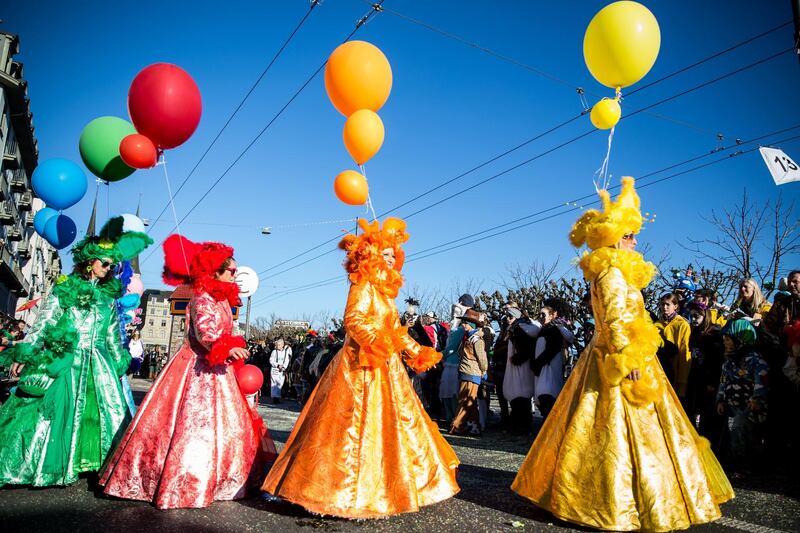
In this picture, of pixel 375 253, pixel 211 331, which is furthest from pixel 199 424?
pixel 375 253

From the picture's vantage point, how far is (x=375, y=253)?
13.7ft

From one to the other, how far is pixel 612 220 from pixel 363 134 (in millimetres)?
2881

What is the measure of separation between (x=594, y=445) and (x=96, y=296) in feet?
14.8

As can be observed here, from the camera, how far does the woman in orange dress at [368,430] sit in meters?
3.47

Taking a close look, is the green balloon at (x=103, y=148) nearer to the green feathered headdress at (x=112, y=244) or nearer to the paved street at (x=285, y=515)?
the green feathered headdress at (x=112, y=244)

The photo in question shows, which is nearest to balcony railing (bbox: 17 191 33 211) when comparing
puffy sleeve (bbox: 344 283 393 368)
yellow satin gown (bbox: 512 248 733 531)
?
puffy sleeve (bbox: 344 283 393 368)

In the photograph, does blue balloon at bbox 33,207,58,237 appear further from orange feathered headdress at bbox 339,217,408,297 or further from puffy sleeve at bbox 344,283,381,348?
puffy sleeve at bbox 344,283,381,348

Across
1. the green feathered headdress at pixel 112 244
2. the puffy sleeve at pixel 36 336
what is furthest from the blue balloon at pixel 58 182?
the puffy sleeve at pixel 36 336

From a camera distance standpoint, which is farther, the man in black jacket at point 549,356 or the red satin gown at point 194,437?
the man in black jacket at point 549,356

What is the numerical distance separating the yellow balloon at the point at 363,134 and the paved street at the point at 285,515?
360 cm

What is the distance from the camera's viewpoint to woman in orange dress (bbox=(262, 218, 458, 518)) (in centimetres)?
347

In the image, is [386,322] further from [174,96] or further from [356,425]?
[174,96]

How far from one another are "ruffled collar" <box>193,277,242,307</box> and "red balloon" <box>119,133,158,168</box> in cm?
171

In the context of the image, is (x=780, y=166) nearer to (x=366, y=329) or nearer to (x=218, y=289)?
(x=366, y=329)
